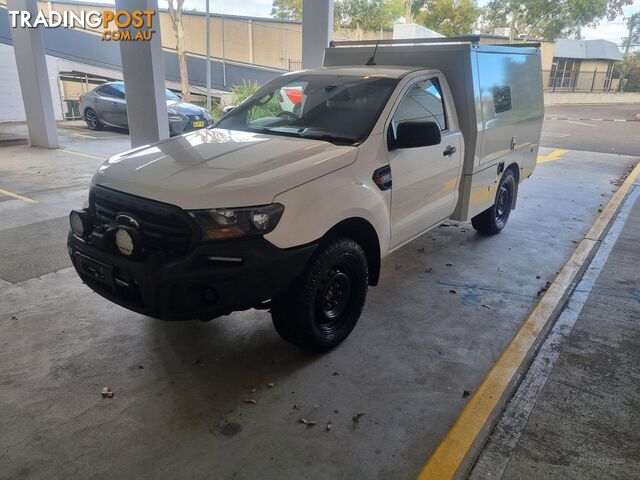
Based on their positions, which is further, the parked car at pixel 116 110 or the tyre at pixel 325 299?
the parked car at pixel 116 110

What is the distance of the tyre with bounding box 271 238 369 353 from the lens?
3.03 metres

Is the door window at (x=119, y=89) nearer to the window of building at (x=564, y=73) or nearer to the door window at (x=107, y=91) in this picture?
the door window at (x=107, y=91)

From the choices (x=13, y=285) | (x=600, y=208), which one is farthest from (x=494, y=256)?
(x=13, y=285)

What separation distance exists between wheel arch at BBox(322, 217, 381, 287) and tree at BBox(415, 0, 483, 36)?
3190cm

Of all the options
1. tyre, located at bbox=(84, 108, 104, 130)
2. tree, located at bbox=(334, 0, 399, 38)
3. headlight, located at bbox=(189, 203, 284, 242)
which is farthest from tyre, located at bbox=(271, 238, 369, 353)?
tree, located at bbox=(334, 0, 399, 38)

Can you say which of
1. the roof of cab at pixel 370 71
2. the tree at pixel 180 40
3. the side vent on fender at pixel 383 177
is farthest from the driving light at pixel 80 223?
the tree at pixel 180 40

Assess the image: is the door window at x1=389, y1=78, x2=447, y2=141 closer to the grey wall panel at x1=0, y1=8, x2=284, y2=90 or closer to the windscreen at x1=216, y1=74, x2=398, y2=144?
the windscreen at x1=216, y1=74, x2=398, y2=144

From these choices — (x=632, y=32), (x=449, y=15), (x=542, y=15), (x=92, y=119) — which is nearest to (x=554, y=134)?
(x=92, y=119)

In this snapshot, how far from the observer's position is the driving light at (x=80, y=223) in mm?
3104

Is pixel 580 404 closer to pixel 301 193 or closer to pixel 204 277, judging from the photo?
pixel 301 193

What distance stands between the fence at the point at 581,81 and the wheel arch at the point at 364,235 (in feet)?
134

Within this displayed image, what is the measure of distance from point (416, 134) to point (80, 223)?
2.38m

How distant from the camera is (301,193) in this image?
9.53ft

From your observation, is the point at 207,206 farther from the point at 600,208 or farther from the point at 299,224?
the point at 600,208
